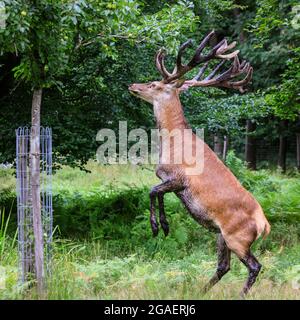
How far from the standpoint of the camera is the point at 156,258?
9.82 meters

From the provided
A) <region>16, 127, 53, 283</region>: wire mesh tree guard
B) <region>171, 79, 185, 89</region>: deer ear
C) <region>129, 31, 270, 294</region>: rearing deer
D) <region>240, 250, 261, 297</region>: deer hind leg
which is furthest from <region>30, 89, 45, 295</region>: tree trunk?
<region>240, 250, 261, 297</region>: deer hind leg

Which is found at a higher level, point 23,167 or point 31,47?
point 31,47

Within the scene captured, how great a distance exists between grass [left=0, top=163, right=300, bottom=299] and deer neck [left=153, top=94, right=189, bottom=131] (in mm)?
1693

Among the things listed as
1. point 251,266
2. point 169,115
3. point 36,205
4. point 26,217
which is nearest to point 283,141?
point 169,115

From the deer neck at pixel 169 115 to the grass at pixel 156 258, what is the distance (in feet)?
5.55

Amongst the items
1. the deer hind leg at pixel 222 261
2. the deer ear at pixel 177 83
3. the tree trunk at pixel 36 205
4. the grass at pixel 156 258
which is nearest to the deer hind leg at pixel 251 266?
the grass at pixel 156 258

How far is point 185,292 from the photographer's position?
21.9 feet

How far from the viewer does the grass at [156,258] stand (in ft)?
21.7

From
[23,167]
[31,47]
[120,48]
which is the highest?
[120,48]

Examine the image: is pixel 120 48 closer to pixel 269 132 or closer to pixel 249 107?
pixel 249 107
